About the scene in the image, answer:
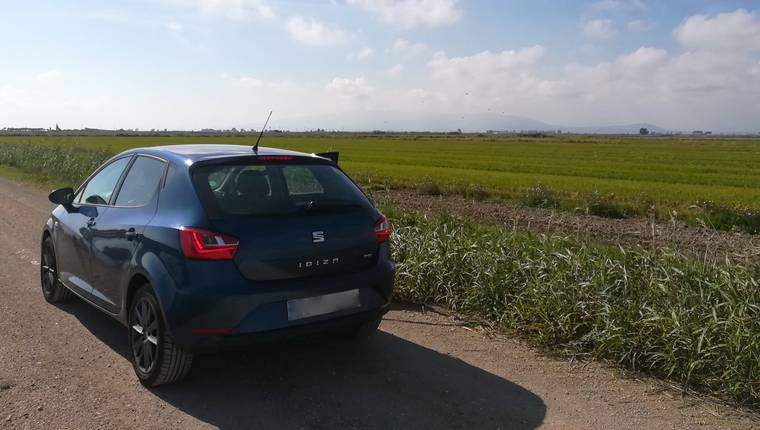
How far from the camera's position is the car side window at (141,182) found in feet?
14.4

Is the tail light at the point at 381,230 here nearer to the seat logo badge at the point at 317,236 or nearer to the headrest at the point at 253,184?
the seat logo badge at the point at 317,236

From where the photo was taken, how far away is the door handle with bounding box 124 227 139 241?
418cm

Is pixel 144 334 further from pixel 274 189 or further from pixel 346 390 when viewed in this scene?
pixel 346 390

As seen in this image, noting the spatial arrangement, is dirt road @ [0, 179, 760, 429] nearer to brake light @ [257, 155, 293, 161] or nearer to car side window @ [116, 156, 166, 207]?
car side window @ [116, 156, 166, 207]

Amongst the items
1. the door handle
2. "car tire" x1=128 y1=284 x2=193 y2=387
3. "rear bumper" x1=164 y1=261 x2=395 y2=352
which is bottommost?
"car tire" x1=128 y1=284 x2=193 y2=387

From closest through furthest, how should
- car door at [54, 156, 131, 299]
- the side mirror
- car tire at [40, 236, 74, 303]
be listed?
1. car door at [54, 156, 131, 299]
2. the side mirror
3. car tire at [40, 236, 74, 303]

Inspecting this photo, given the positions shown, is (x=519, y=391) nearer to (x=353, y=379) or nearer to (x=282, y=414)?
(x=353, y=379)

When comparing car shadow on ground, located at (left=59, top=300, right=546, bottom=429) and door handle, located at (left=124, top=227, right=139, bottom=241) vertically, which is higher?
door handle, located at (left=124, top=227, right=139, bottom=241)

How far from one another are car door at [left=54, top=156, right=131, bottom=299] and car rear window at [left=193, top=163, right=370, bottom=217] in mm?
1392

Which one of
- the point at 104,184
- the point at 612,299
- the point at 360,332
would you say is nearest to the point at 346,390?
the point at 360,332

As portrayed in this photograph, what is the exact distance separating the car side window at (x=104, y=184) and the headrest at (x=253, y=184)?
4.91 feet

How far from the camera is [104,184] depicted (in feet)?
17.4

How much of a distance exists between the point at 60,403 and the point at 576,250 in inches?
183

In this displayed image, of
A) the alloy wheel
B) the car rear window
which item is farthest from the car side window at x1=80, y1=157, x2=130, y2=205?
the car rear window
